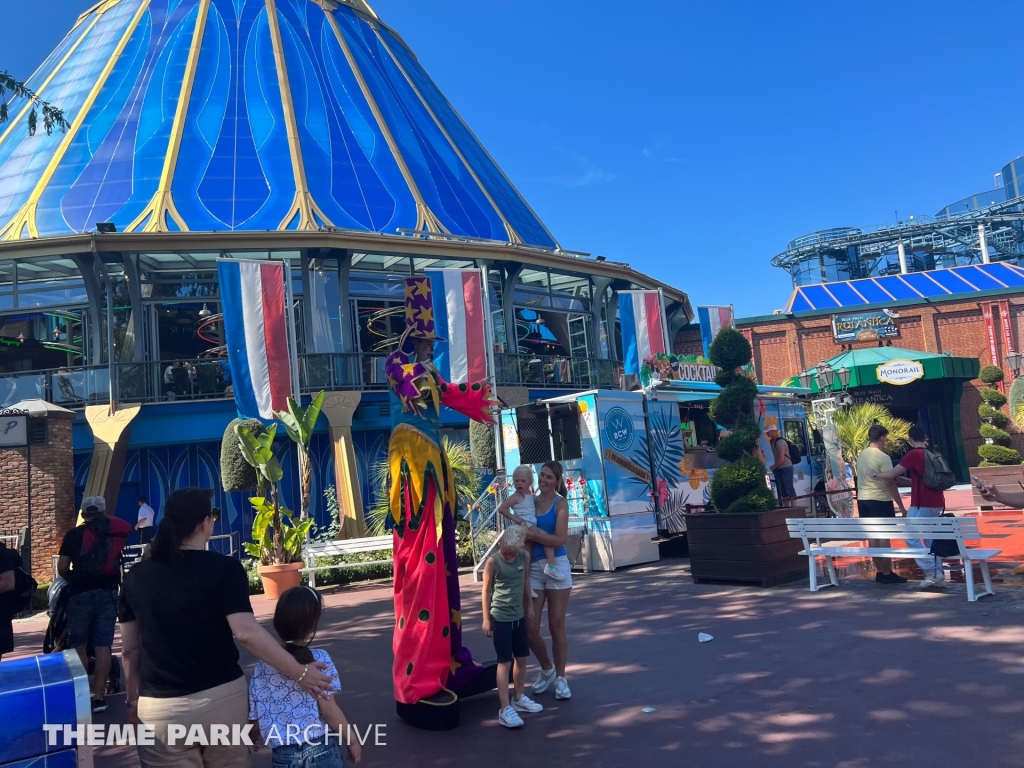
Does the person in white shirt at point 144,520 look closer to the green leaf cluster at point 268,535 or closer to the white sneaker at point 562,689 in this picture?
the green leaf cluster at point 268,535

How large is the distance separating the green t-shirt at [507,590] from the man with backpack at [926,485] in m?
5.20

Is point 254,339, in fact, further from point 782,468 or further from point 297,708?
point 297,708

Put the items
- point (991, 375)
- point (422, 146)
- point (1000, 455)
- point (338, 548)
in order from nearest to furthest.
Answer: point (338, 548) < point (1000, 455) < point (422, 146) < point (991, 375)

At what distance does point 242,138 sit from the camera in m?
20.4

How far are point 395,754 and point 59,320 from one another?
19.8 meters

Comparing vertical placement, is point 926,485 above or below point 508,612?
above

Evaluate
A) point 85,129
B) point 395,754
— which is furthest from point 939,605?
point 85,129

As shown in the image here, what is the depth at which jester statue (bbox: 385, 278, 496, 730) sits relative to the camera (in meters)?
5.11

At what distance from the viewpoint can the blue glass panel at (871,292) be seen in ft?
114

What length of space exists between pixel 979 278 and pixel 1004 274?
4.52 feet

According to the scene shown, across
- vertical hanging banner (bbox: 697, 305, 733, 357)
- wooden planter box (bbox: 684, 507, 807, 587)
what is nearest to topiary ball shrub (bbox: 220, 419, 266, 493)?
wooden planter box (bbox: 684, 507, 807, 587)

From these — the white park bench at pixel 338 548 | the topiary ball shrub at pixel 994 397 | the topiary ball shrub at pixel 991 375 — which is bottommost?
the white park bench at pixel 338 548

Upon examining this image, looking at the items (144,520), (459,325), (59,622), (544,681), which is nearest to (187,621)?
(544,681)

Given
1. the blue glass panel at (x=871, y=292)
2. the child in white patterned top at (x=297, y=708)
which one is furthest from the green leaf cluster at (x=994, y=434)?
the child in white patterned top at (x=297, y=708)
